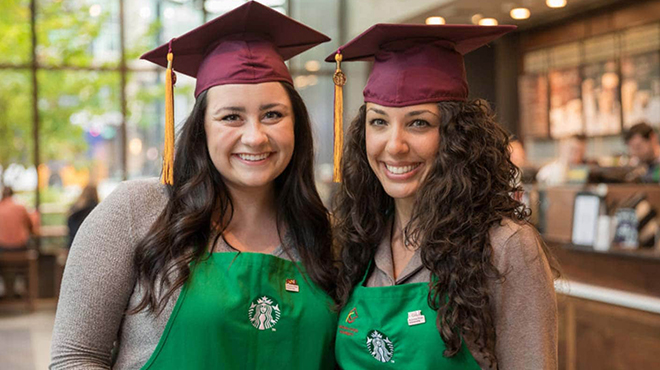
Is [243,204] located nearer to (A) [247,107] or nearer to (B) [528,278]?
(A) [247,107]

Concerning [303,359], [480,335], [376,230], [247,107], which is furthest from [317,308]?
[247,107]

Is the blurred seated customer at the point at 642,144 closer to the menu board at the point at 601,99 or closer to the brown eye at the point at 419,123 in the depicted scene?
→ the menu board at the point at 601,99

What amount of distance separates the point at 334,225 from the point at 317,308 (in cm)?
33

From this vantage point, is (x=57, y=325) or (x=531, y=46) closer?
(x=57, y=325)

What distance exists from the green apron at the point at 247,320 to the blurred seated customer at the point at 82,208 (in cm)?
677

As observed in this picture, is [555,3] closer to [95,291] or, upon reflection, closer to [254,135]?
[254,135]

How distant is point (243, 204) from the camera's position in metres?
2.04

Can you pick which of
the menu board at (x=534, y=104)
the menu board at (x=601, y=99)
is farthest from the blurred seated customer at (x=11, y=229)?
the menu board at (x=601, y=99)

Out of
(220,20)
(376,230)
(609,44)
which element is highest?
(609,44)

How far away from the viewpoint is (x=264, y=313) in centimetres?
186

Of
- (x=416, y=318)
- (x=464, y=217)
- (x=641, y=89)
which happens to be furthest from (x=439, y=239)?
(x=641, y=89)

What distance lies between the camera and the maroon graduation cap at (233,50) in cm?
192

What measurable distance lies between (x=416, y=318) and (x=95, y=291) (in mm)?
786

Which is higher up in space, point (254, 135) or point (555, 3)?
point (555, 3)
